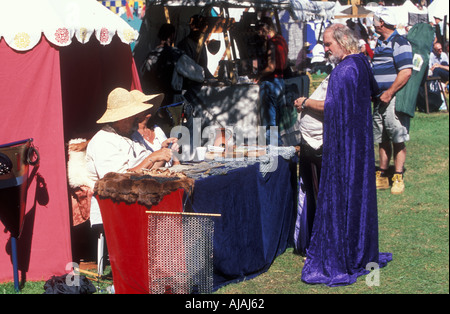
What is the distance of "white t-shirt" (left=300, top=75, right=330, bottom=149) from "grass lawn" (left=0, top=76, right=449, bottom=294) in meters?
1.11

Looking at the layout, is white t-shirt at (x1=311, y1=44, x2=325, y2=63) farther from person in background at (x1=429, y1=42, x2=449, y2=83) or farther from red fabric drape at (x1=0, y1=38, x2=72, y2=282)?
red fabric drape at (x1=0, y1=38, x2=72, y2=282)

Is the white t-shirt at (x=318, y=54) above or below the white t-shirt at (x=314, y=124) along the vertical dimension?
above

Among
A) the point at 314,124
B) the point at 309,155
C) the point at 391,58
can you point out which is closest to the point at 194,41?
the point at 391,58

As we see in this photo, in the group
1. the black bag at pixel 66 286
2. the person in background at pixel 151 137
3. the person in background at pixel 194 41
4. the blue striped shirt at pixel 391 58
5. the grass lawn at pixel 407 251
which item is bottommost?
the grass lawn at pixel 407 251

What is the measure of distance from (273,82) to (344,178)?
4853 mm

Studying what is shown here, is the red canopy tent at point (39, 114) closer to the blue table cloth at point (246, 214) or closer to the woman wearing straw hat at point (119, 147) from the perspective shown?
the woman wearing straw hat at point (119, 147)

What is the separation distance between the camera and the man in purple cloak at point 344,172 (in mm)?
5191

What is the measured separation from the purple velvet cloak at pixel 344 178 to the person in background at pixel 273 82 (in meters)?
4.37

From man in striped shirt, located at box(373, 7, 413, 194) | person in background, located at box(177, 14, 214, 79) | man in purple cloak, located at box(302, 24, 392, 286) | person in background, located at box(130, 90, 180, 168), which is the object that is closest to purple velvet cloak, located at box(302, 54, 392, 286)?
man in purple cloak, located at box(302, 24, 392, 286)

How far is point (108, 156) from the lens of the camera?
497 centimetres

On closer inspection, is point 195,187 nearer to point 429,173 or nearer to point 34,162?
point 34,162

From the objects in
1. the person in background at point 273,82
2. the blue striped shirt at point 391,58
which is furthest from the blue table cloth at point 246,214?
the person in background at point 273,82

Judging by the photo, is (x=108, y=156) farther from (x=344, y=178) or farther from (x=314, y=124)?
(x=344, y=178)

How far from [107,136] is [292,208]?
6.70 feet
